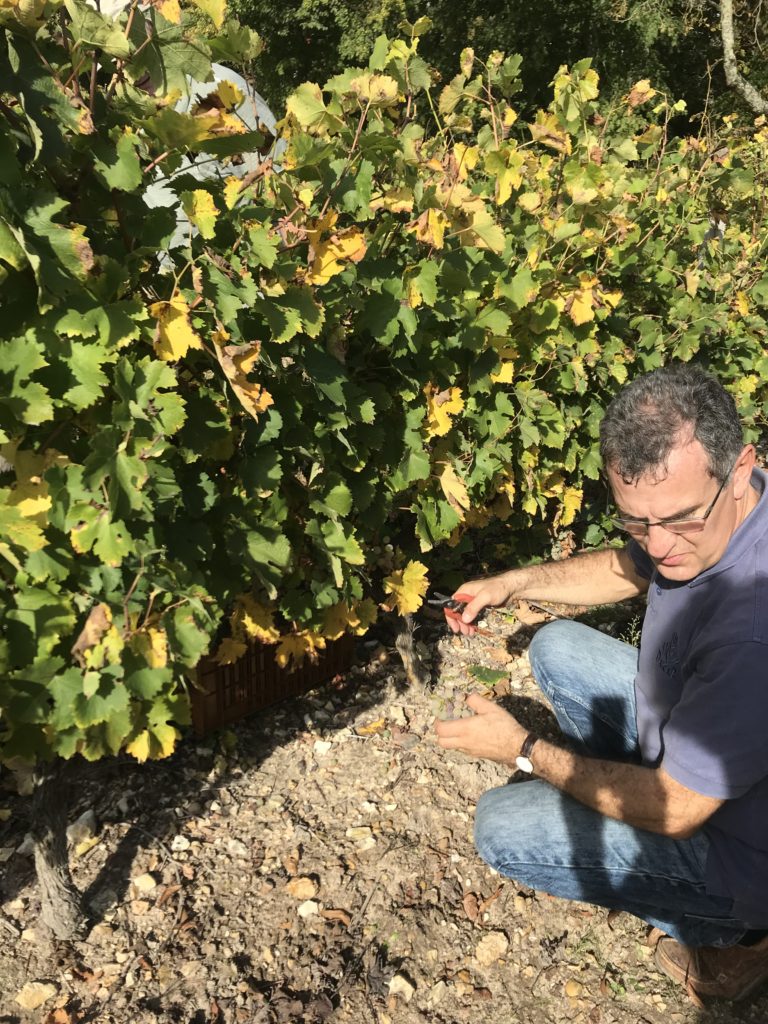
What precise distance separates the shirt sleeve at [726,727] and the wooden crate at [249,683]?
147 cm

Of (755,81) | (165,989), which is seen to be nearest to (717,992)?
(165,989)

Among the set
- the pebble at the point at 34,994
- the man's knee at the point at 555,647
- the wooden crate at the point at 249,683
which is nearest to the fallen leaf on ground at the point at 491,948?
the man's knee at the point at 555,647

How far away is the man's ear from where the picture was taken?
77.0 inches

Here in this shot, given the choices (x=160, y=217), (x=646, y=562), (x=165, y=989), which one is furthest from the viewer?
(x=646, y=562)

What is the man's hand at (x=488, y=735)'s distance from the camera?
2.20 metres

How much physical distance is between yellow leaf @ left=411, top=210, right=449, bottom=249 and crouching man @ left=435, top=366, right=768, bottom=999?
2.11 feet

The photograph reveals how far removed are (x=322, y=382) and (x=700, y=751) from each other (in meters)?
1.25

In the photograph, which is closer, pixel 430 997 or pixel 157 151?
pixel 157 151

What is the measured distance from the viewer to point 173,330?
159 centimetres

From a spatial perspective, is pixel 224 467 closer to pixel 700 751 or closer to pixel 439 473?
pixel 439 473

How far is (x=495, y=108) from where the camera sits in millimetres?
2783

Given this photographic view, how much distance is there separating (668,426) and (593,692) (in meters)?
1.20

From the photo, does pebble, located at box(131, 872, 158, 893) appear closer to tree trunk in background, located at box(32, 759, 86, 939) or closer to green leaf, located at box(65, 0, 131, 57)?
tree trunk in background, located at box(32, 759, 86, 939)

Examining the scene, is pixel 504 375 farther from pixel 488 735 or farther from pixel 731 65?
pixel 731 65
